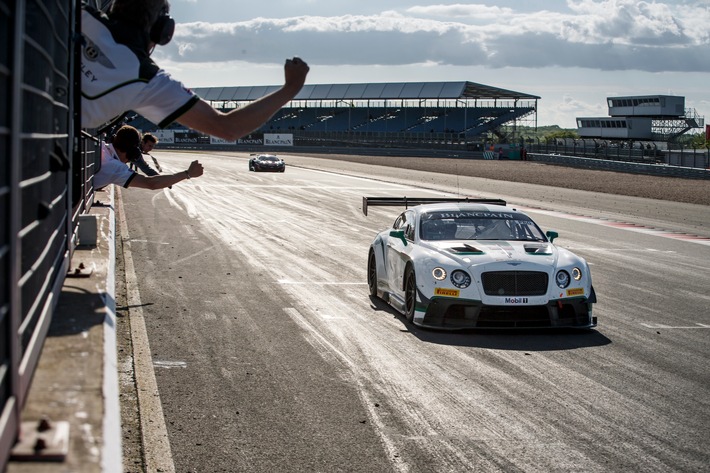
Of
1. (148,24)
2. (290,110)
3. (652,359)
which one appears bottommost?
(652,359)

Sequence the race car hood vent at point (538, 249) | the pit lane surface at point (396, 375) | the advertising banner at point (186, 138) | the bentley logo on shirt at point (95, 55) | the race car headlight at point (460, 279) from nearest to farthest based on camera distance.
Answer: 1. the bentley logo on shirt at point (95, 55)
2. the pit lane surface at point (396, 375)
3. the race car headlight at point (460, 279)
4. the race car hood vent at point (538, 249)
5. the advertising banner at point (186, 138)

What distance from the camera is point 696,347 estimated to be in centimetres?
998

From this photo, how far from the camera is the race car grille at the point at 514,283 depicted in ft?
35.0

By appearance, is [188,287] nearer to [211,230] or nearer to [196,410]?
[196,410]

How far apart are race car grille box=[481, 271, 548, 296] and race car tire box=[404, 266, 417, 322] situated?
80 centimetres

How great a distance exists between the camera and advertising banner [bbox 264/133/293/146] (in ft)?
339

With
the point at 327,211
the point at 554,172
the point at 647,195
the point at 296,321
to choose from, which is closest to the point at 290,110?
the point at 554,172

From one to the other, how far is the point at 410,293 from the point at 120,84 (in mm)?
7809

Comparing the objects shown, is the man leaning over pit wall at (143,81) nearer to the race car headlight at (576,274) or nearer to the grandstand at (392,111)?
the race car headlight at (576,274)

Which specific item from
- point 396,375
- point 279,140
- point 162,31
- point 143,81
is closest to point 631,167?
point 396,375

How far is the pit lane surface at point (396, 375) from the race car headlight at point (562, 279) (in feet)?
1.78

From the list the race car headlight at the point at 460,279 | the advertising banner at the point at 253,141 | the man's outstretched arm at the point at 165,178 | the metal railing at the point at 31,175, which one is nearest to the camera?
the metal railing at the point at 31,175

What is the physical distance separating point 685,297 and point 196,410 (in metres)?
8.53

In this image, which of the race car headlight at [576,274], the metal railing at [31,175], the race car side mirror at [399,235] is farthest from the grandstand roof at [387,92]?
the metal railing at [31,175]
